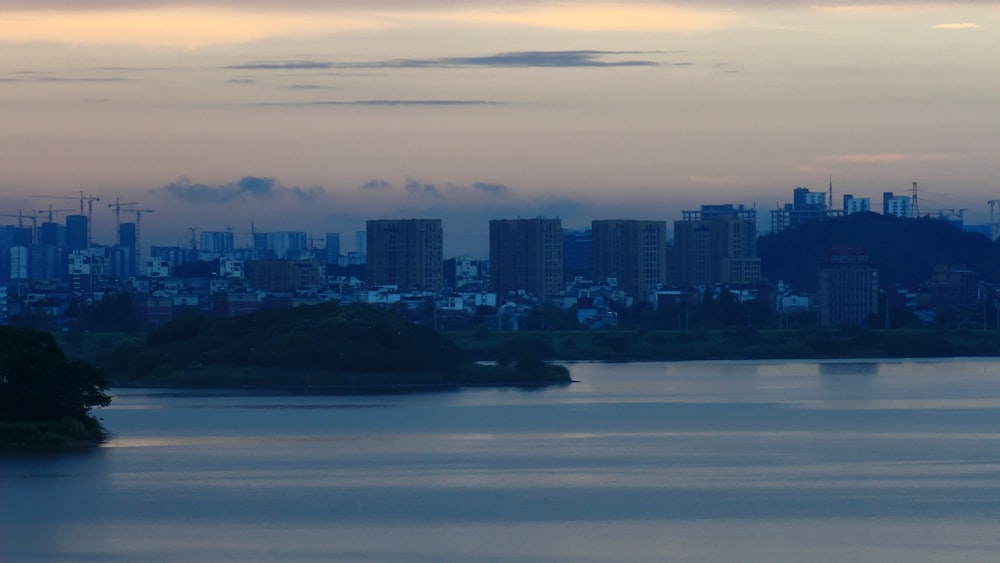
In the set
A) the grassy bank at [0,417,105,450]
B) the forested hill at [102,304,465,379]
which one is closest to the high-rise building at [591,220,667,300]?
the forested hill at [102,304,465,379]

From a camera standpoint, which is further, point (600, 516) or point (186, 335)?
point (186, 335)

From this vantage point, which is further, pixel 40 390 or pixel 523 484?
pixel 40 390

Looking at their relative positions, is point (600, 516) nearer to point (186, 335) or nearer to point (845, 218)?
point (186, 335)

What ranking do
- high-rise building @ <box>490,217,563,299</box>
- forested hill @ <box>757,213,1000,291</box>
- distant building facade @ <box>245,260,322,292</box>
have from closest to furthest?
1. distant building facade @ <box>245,260,322,292</box>
2. high-rise building @ <box>490,217,563,299</box>
3. forested hill @ <box>757,213,1000,291</box>

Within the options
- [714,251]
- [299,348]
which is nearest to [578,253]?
[714,251]

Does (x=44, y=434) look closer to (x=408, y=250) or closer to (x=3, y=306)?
(x=3, y=306)

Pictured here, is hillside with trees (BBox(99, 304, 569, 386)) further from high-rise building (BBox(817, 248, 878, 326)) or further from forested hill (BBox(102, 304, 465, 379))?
high-rise building (BBox(817, 248, 878, 326))

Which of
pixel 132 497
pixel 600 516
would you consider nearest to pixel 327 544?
pixel 600 516
